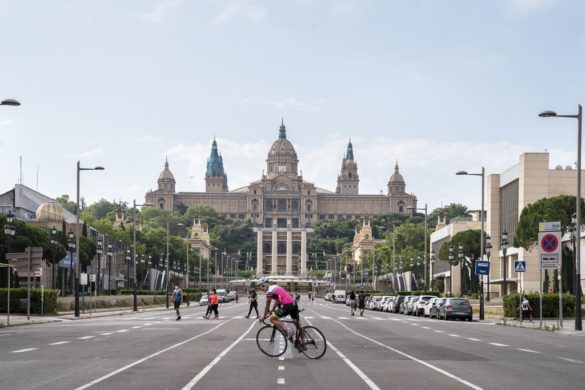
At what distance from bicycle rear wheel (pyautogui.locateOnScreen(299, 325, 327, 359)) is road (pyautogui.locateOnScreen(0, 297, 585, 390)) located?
300 mm

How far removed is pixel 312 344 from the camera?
74.5 feet

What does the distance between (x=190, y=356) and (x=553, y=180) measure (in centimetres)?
9564

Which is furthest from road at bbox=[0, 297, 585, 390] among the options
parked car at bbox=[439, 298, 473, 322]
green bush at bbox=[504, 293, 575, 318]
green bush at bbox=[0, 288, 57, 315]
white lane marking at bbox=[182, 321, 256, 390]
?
green bush at bbox=[0, 288, 57, 315]

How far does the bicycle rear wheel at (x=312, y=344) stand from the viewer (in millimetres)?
22656

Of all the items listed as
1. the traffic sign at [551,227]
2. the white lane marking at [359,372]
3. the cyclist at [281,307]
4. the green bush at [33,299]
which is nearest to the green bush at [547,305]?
the traffic sign at [551,227]

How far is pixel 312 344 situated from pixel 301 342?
0.26 m

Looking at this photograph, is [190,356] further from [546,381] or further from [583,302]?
[583,302]

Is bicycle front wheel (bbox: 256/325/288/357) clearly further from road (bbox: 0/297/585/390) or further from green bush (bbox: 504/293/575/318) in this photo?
green bush (bbox: 504/293/575/318)

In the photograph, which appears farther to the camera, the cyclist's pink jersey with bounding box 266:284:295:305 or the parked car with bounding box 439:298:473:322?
the parked car with bounding box 439:298:473:322

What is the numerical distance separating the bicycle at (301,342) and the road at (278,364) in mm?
299

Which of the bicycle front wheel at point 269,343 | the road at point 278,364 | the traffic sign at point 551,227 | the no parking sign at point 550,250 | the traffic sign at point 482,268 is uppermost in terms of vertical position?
the traffic sign at point 551,227

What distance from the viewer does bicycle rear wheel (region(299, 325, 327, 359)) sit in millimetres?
22656

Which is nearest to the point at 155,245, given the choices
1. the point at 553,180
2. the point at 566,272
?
the point at 553,180

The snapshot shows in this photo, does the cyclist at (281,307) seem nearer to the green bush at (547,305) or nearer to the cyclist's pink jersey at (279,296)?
the cyclist's pink jersey at (279,296)
